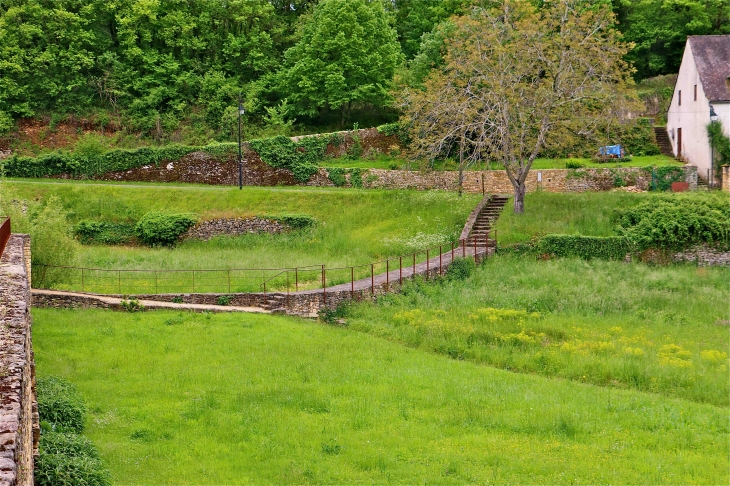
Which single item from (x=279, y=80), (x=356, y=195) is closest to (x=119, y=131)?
(x=279, y=80)

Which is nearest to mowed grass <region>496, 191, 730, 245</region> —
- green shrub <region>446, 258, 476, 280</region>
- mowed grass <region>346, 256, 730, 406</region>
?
mowed grass <region>346, 256, 730, 406</region>

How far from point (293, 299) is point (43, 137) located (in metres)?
32.4

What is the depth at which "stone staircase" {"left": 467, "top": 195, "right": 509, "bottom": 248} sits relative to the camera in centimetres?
3325

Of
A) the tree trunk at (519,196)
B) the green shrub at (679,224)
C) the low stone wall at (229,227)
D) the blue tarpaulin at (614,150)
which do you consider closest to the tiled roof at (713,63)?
the blue tarpaulin at (614,150)

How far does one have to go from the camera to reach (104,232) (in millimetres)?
39344

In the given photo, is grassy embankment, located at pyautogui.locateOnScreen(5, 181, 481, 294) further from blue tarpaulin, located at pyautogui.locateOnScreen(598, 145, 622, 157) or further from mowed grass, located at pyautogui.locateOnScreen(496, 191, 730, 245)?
blue tarpaulin, located at pyautogui.locateOnScreen(598, 145, 622, 157)

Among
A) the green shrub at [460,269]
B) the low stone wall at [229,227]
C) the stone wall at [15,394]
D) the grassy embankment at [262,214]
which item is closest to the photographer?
the stone wall at [15,394]

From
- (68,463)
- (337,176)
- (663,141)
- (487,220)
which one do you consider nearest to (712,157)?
(663,141)

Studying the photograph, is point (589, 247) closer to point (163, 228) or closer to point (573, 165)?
point (573, 165)

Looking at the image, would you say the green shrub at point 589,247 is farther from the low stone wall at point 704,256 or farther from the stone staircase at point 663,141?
the stone staircase at point 663,141

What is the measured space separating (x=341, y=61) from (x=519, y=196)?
20095 mm

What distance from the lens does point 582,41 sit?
111 ft

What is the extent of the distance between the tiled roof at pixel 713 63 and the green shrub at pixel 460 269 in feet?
58.8

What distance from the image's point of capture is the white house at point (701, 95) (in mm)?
39625
